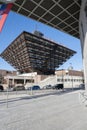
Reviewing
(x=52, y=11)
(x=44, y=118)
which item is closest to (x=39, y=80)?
(x=52, y=11)

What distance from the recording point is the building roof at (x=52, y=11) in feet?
39.7

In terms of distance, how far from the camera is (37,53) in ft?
261

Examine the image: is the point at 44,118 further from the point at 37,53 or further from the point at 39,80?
the point at 37,53

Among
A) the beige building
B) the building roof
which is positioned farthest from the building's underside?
the building roof

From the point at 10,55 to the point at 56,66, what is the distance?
32581 millimetres

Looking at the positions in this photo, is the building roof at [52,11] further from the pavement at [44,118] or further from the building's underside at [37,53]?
the building's underside at [37,53]

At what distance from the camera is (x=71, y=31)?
17.4 metres

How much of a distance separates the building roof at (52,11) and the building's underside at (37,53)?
55697 mm

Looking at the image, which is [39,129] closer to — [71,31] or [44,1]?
[44,1]

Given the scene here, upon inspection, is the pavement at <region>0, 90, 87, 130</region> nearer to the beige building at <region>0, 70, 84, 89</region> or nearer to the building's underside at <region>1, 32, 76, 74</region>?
the beige building at <region>0, 70, 84, 89</region>

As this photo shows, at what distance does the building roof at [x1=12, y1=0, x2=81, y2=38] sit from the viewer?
12109mm

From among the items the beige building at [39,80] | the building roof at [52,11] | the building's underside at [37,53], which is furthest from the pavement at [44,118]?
the building's underside at [37,53]

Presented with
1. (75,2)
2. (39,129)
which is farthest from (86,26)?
(39,129)

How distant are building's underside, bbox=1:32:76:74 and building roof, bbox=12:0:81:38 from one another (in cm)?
5570
